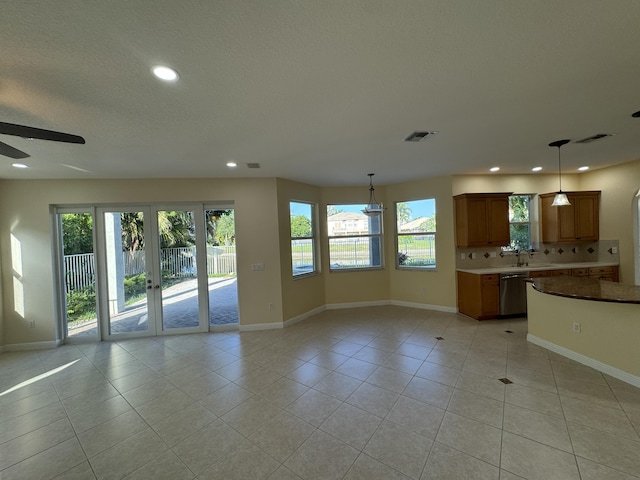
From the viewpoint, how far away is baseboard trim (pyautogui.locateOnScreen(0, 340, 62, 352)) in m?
4.22

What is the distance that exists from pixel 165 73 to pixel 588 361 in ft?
16.0

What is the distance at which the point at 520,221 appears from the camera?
18.2 ft

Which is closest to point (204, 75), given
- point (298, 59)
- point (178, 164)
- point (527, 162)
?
point (298, 59)

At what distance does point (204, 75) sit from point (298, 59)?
62 cm

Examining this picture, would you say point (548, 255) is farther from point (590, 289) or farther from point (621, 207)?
point (590, 289)

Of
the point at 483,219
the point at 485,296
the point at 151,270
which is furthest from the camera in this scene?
the point at 483,219

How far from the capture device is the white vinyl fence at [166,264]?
14.8 feet

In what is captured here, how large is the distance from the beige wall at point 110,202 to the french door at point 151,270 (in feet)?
1.07

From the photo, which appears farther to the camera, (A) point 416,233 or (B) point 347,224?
(B) point 347,224

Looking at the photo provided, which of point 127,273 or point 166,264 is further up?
point 166,264

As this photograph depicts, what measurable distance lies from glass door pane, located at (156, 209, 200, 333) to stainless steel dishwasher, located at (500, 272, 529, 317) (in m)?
5.36

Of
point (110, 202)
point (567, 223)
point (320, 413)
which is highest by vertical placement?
point (110, 202)

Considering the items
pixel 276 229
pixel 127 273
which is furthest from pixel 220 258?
pixel 127 273

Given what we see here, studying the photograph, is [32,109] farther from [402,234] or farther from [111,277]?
[402,234]
